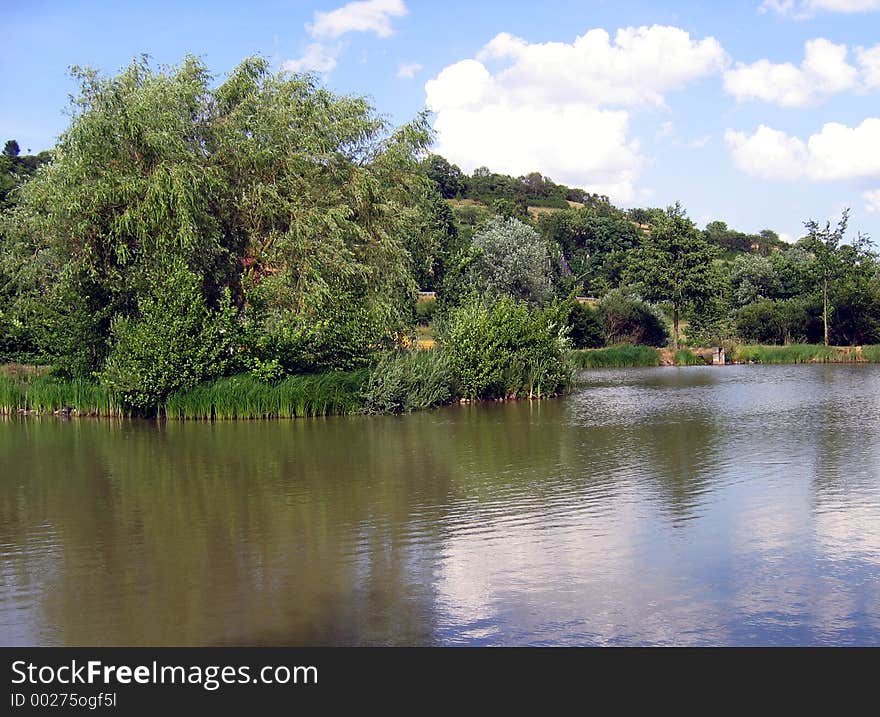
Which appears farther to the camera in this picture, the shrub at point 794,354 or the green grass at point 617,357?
the shrub at point 794,354

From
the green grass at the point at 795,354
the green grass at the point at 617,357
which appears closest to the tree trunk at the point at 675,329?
the green grass at the point at 795,354

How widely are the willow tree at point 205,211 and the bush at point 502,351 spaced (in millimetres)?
2006

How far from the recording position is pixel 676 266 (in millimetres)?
45906

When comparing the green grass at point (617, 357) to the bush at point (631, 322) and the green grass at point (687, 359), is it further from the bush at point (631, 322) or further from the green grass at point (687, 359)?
the bush at point (631, 322)

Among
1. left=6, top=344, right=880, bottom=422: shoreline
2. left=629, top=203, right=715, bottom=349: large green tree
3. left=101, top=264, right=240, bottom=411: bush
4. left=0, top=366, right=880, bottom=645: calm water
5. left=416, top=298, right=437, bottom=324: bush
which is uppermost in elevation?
left=629, top=203, right=715, bottom=349: large green tree

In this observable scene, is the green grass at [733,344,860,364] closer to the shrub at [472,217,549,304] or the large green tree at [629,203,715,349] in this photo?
the large green tree at [629,203,715,349]

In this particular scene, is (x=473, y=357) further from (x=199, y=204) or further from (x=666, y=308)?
(x=666, y=308)

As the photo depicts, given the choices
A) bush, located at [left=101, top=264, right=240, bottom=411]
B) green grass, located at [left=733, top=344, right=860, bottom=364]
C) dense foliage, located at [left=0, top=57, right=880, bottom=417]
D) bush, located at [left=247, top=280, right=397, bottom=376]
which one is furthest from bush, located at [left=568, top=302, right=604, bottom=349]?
bush, located at [left=101, top=264, right=240, bottom=411]

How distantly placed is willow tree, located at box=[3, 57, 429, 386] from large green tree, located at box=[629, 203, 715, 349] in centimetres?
2400

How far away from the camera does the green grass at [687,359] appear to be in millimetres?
40844

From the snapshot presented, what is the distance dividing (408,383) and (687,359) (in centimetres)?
2179

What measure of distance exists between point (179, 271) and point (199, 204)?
1.79m

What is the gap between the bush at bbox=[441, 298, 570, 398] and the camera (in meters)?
24.4

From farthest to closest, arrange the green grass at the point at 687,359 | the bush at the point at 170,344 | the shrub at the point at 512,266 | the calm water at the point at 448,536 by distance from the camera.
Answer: the shrub at the point at 512,266
the green grass at the point at 687,359
the bush at the point at 170,344
the calm water at the point at 448,536
